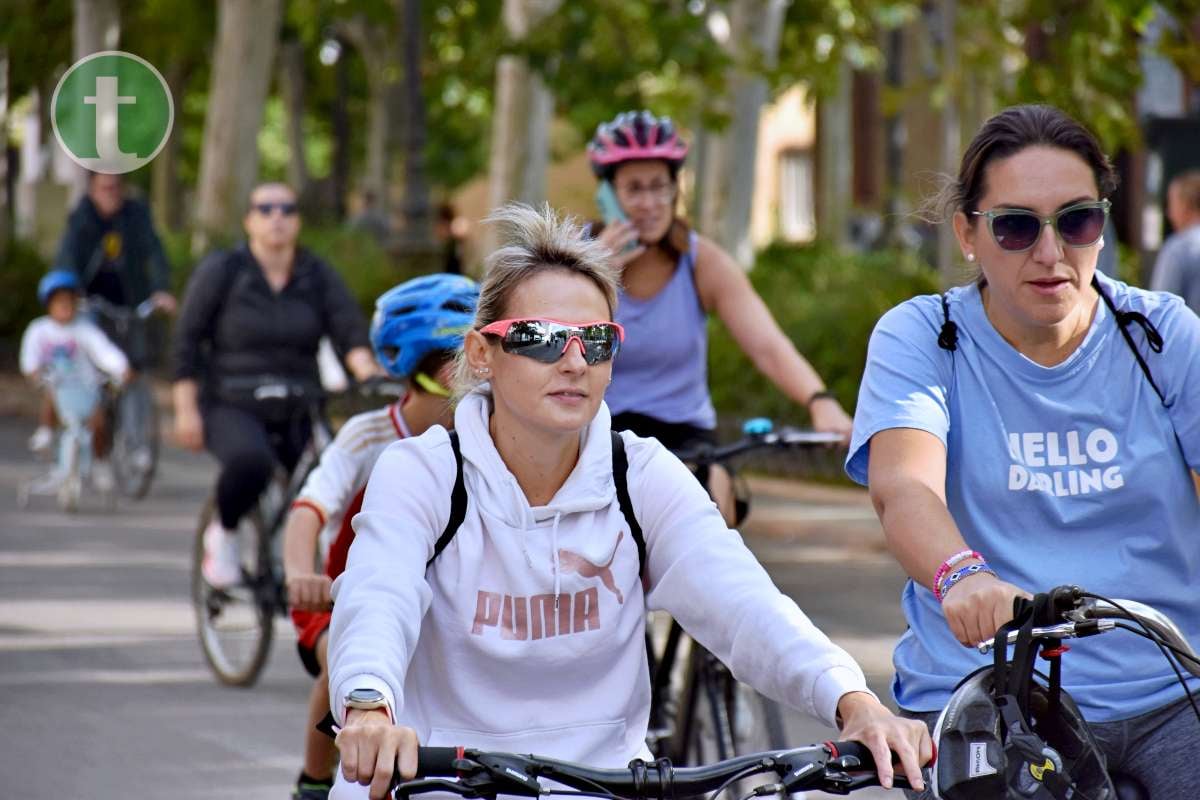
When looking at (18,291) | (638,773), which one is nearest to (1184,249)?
(638,773)

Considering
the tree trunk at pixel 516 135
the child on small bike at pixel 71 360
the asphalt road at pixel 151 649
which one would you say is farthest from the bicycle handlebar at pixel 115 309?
the tree trunk at pixel 516 135

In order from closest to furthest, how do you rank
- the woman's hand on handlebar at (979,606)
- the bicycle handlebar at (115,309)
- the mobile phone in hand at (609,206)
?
the woman's hand on handlebar at (979,606) → the mobile phone in hand at (609,206) → the bicycle handlebar at (115,309)

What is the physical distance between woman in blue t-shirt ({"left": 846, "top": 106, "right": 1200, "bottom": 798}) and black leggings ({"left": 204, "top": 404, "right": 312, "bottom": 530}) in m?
5.02

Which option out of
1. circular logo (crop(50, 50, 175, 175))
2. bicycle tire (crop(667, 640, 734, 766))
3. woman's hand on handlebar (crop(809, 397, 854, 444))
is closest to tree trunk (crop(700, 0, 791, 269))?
circular logo (crop(50, 50, 175, 175))

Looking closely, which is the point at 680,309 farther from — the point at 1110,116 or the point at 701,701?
the point at 1110,116

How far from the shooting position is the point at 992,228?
3586 mm

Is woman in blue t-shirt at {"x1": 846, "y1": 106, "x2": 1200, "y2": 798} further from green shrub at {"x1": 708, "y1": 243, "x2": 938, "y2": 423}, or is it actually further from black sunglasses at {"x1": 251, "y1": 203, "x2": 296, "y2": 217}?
green shrub at {"x1": 708, "y1": 243, "x2": 938, "y2": 423}

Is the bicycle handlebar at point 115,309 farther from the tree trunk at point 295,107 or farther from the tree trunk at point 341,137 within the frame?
the tree trunk at point 295,107

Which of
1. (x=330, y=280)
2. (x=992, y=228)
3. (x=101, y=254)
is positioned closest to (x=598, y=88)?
(x=101, y=254)

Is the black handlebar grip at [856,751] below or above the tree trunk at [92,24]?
below

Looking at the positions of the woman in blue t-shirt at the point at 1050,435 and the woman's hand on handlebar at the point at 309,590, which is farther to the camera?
the woman's hand on handlebar at the point at 309,590

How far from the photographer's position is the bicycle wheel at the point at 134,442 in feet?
48.4

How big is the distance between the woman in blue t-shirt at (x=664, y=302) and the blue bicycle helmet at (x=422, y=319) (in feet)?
2.88

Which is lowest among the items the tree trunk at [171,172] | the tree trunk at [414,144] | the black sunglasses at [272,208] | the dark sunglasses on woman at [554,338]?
the dark sunglasses on woman at [554,338]
